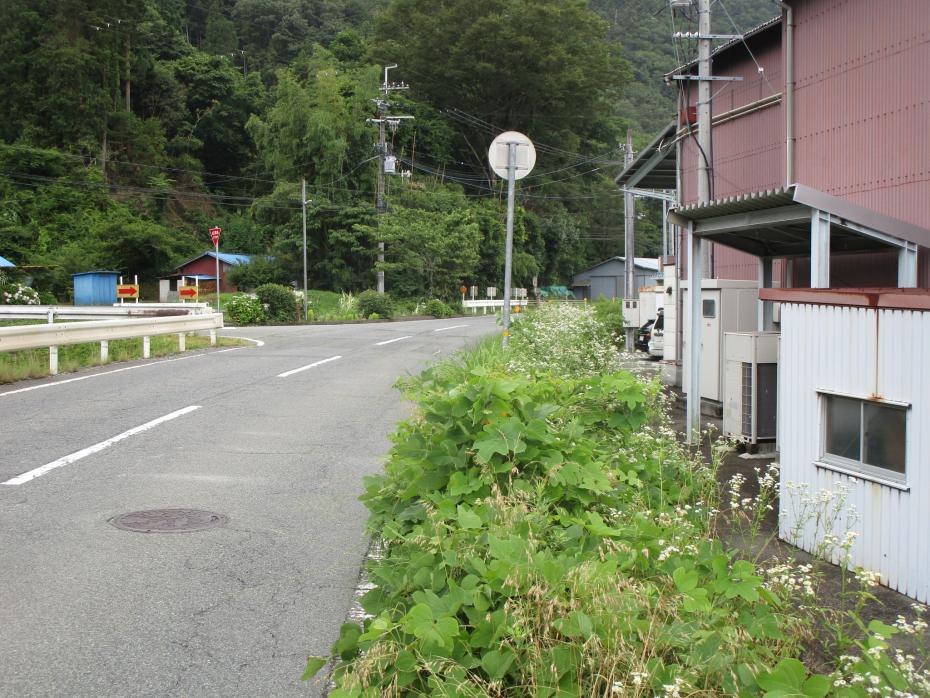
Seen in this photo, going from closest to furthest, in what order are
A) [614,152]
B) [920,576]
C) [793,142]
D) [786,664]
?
[786,664] → [920,576] → [793,142] → [614,152]

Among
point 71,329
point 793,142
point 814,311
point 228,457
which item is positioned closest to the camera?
point 814,311

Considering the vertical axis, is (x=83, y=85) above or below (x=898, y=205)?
above

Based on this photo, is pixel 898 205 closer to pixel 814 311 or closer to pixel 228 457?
pixel 814 311

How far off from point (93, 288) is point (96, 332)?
32.3 meters

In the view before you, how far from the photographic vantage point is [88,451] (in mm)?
7793

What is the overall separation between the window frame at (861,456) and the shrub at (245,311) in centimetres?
3043

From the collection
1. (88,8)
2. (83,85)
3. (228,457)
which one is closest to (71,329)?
(228,457)

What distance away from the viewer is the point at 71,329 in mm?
14242

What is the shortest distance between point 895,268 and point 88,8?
5881cm

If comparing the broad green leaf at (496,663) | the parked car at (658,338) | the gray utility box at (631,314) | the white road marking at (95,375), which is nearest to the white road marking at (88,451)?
the white road marking at (95,375)

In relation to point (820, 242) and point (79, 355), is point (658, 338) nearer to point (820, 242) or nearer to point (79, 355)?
point (79, 355)

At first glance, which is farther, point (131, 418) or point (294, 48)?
point (294, 48)

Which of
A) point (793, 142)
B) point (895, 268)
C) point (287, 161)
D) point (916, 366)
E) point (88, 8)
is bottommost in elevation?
point (916, 366)

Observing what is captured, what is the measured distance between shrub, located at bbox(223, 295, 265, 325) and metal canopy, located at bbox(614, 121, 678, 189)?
17.8 metres
